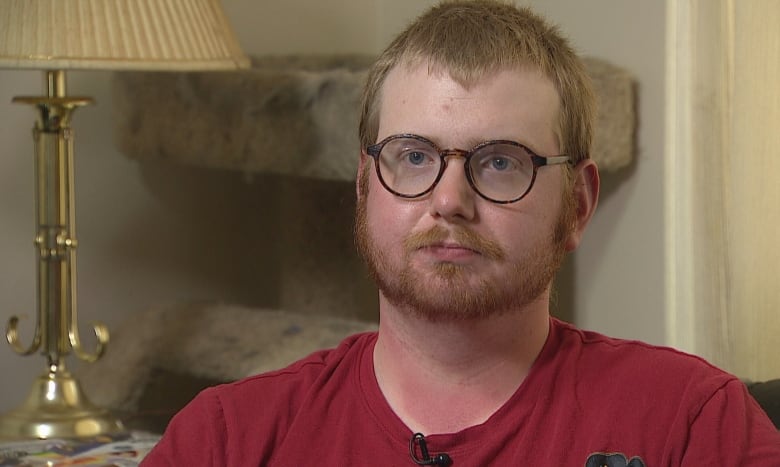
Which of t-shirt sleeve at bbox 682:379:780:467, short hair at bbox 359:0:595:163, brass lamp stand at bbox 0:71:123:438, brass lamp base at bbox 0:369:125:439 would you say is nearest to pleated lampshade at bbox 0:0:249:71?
brass lamp stand at bbox 0:71:123:438

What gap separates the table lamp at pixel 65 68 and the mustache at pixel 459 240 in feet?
2.47

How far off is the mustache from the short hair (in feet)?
0.40

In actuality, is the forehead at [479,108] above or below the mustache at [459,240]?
above

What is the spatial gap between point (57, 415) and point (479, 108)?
96cm

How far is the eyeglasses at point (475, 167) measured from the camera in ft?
3.35

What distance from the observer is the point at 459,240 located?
1.00 m

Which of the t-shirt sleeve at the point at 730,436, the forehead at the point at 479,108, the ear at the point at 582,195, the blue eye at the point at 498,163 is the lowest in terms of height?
the t-shirt sleeve at the point at 730,436

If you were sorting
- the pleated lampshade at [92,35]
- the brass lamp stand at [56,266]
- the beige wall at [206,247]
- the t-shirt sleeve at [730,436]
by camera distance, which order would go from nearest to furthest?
the t-shirt sleeve at [730,436], the pleated lampshade at [92,35], the brass lamp stand at [56,266], the beige wall at [206,247]

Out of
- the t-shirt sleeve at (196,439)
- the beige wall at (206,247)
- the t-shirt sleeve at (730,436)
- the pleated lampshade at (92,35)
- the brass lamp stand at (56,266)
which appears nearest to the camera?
the t-shirt sleeve at (730,436)

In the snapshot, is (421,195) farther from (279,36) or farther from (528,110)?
(279,36)

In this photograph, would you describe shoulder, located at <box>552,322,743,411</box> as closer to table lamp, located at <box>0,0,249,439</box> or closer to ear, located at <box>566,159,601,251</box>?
ear, located at <box>566,159,601,251</box>

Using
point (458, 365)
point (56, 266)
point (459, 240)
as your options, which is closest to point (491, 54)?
point (459, 240)

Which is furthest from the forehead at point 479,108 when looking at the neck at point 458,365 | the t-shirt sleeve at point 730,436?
the t-shirt sleeve at point 730,436

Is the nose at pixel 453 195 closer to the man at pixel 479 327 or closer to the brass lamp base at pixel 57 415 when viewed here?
the man at pixel 479 327
